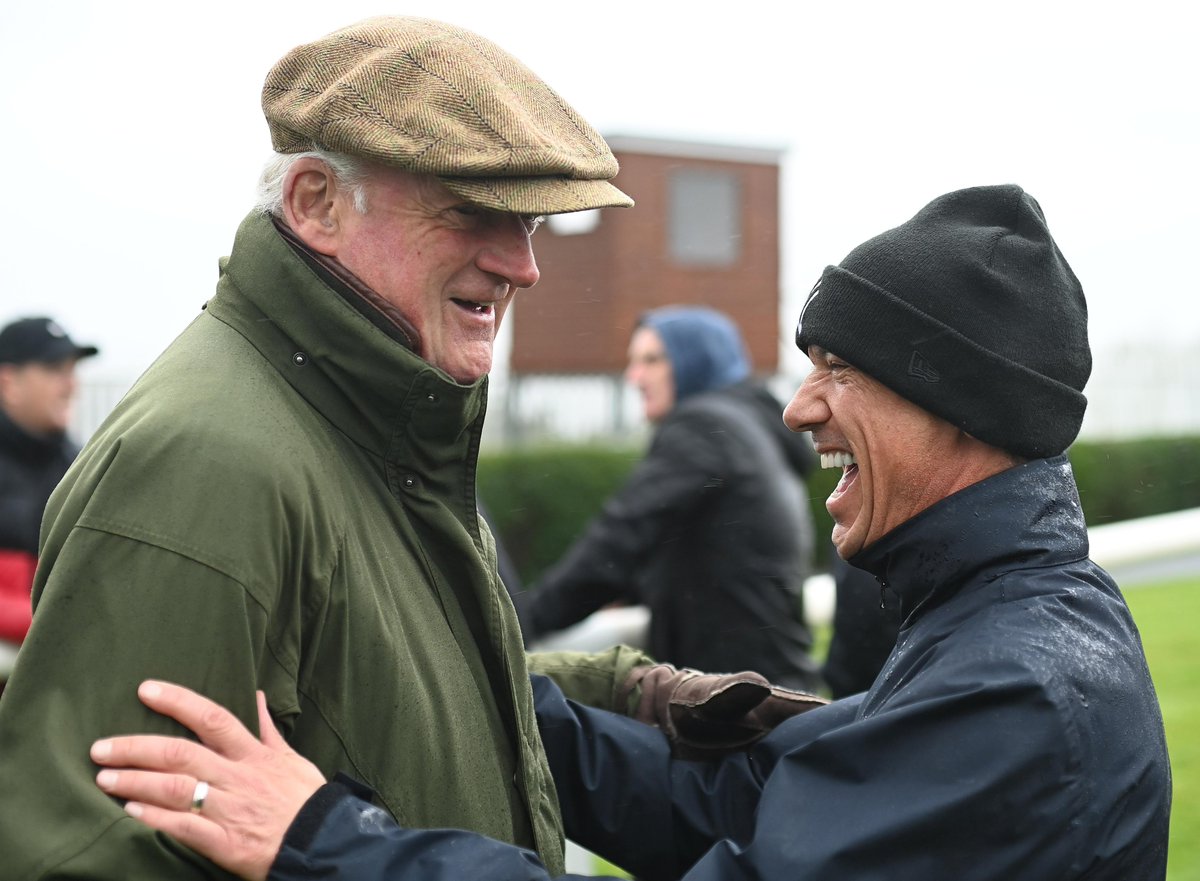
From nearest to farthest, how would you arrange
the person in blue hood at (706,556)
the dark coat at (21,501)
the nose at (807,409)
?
the nose at (807,409) < the dark coat at (21,501) < the person in blue hood at (706,556)

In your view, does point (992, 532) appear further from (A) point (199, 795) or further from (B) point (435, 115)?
(A) point (199, 795)

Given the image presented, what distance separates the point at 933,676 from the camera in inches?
79.8

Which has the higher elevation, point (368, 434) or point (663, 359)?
point (368, 434)

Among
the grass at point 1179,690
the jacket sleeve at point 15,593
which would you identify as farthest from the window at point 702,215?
the jacket sleeve at point 15,593

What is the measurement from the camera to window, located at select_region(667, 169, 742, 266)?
28.5m

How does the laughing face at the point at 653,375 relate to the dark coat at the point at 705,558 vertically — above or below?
above

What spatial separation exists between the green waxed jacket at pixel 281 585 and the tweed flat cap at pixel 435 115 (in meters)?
0.22

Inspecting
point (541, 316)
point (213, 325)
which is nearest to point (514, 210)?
point (213, 325)

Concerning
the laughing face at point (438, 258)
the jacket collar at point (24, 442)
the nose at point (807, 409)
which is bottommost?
the jacket collar at point (24, 442)

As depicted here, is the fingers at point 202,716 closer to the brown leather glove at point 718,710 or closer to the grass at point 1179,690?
the brown leather glove at point 718,710

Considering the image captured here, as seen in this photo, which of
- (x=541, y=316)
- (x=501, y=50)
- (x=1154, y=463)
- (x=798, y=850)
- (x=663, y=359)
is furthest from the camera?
(x=541, y=316)

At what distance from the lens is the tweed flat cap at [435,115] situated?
2.16 meters

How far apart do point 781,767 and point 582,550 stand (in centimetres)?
309

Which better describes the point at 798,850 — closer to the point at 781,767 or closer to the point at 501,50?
the point at 781,767
